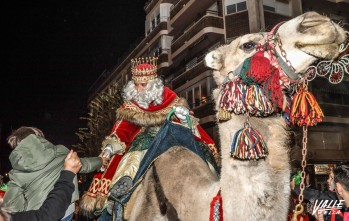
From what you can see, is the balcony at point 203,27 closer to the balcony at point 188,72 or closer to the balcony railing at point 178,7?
the balcony at point 188,72

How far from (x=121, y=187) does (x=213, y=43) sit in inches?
945

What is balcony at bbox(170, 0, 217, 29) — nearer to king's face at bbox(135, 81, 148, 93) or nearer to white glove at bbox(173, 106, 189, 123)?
king's face at bbox(135, 81, 148, 93)

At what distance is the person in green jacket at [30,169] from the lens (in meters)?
3.11

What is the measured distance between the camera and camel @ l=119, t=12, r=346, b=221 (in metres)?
2.31

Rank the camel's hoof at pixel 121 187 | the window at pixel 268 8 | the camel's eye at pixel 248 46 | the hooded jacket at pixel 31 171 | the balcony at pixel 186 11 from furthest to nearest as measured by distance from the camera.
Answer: the balcony at pixel 186 11 < the window at pixel 268 8 < the camel's hoof at pixel 121 187 < the hooded jacket at pixel 31 171 < the camel's eye at pixel 248 46

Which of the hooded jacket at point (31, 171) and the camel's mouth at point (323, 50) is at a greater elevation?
the camel's mouth at point (323, 50)

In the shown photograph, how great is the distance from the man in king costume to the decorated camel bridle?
72.9 inches

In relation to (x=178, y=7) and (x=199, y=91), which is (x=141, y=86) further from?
(x=178, y=7)

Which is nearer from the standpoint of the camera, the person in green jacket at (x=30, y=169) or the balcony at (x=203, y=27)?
the person in green jacket at (x=30, y=169)

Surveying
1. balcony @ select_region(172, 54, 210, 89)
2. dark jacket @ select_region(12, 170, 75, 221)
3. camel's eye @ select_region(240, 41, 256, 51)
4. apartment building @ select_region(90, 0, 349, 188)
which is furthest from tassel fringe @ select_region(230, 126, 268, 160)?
balcony @ select_region(172, 54, 210, 89)

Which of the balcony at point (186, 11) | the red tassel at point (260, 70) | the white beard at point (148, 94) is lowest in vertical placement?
the red tassel at point (260, 70)

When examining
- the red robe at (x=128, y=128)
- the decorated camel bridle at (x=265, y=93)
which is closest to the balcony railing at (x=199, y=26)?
the red robe at (x=128, y=128)

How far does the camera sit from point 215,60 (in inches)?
117

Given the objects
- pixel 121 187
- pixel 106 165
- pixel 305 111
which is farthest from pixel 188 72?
pixel 305 111
